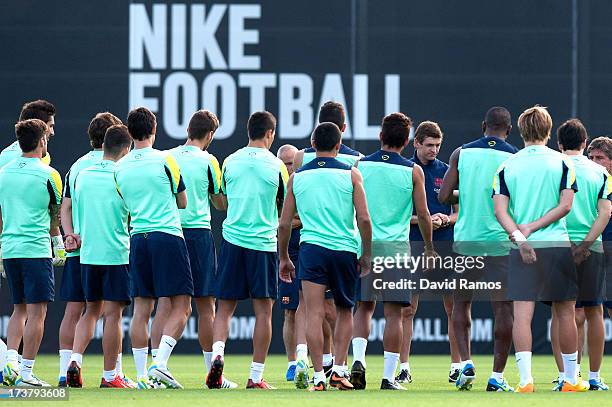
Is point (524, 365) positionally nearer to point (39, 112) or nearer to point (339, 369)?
point (339, 369)

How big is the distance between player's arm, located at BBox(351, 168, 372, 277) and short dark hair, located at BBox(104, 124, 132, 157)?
1685 mm

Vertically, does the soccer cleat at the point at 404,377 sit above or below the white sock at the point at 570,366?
below

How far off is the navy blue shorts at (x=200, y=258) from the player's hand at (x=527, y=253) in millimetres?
2370

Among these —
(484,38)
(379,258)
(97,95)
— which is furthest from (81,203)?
(484,38)

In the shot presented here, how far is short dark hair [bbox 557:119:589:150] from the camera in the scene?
9875mm

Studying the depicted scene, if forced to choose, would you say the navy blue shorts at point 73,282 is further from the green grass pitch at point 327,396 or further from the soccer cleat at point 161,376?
the soccer cleat at point 161,376

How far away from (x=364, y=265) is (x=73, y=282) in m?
2.11

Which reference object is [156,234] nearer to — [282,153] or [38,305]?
[38,305]

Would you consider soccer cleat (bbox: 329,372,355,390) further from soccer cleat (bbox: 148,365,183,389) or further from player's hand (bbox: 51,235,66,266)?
player's hand (bbox: 51,235,66,266)

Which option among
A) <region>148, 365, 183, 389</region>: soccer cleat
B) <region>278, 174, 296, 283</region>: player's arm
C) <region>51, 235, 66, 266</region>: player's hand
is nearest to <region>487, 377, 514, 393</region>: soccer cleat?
<region>278, 174, 296, 283</region>: player's arm

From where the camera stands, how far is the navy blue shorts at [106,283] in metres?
9.73

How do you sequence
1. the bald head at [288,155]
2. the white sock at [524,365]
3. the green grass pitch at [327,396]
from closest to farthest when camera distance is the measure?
the green grass pitch at [327,396], the white sock at [524,365], the bald head at [288,155]

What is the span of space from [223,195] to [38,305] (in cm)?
150

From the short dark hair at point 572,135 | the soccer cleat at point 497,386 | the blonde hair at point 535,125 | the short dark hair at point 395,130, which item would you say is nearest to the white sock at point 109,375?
the short dark hair at point 395,130
